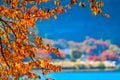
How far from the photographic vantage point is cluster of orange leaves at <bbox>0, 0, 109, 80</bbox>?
4699 mm

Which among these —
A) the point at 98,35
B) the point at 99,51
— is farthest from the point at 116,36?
the point at 99,51

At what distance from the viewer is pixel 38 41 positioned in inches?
185

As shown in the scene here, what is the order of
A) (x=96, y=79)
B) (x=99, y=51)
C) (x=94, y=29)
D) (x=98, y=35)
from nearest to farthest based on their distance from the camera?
(x=96, y=79) → (x=99, y=51) → (x=98, y=35) → (x=94, y=29)

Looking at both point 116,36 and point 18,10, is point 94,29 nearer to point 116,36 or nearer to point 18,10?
point 116,36

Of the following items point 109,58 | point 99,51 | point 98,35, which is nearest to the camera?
point 109,58

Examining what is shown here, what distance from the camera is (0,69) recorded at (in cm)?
509

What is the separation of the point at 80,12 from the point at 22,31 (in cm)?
13680

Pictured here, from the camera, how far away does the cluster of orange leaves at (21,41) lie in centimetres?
470

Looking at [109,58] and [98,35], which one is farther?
[98,35]

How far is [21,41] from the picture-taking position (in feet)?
15.5

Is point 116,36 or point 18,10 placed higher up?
point 116,36

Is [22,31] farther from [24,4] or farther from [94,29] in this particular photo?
[94,29]

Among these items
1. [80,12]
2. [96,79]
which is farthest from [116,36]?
[96,79]

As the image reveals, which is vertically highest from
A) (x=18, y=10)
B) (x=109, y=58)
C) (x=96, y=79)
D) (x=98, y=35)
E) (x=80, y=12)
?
(x=80, y=12)
